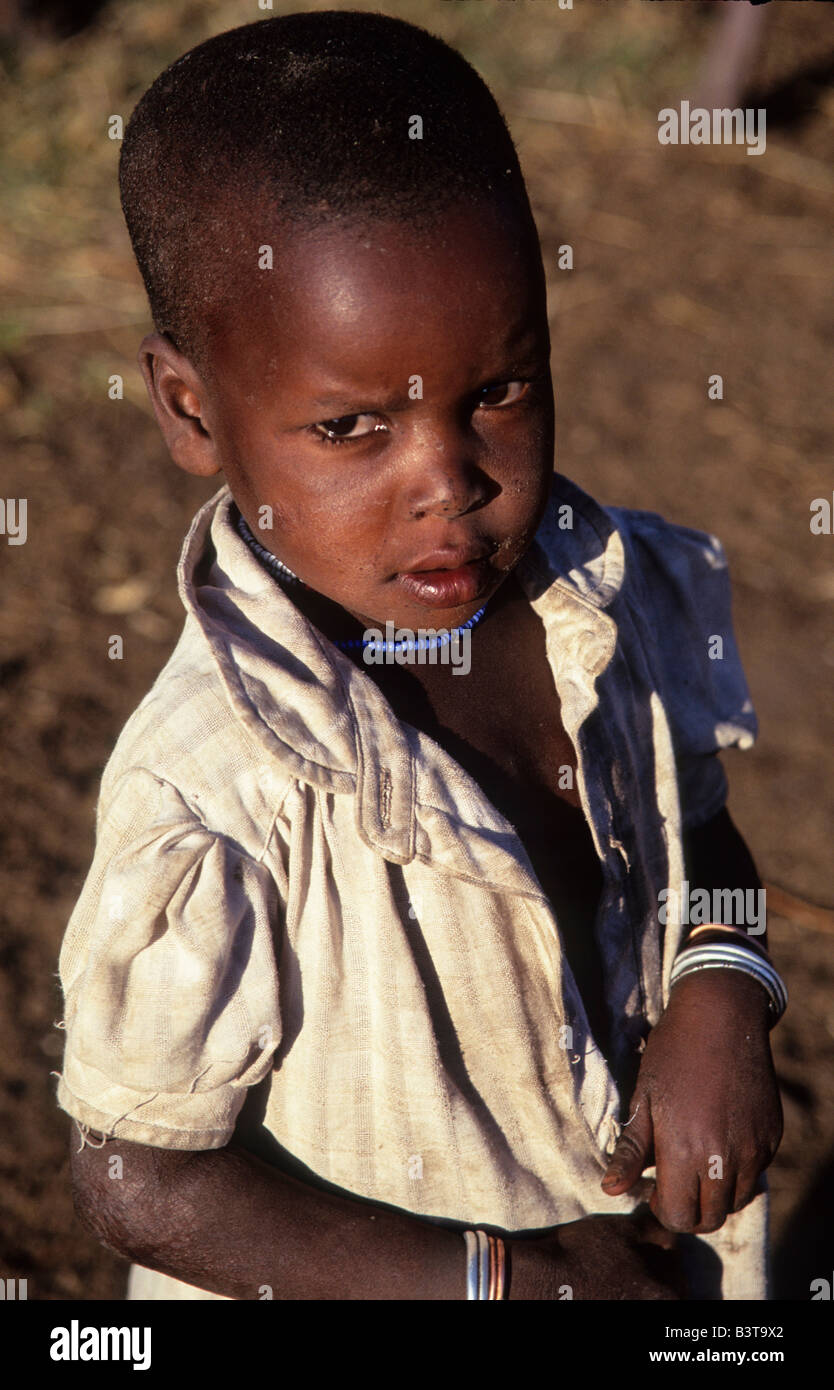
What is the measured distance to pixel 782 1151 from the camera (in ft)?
9.50

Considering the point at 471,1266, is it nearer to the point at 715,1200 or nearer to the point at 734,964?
the point at 715,1200

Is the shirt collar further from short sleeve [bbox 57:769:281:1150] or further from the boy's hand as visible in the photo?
the boy's hand

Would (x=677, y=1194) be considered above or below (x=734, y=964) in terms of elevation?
below

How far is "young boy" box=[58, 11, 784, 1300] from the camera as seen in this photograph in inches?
48.2

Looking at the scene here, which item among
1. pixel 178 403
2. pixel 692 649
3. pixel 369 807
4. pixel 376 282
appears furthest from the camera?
pixel 692 649

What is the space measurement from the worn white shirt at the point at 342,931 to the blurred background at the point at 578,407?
151cm

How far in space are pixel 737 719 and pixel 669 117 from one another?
5.06m

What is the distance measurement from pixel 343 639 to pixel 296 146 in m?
0.55

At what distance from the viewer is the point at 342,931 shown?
4.39 feet

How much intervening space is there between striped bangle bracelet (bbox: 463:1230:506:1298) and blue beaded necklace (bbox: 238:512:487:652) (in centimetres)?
68

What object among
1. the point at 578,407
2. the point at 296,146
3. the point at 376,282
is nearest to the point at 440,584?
the point at 376,282

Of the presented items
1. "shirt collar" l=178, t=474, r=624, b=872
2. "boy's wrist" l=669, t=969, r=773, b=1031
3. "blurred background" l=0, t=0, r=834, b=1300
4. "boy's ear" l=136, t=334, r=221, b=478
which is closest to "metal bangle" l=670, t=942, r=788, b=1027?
"boy's wrist" l=669, t=969, r=773, b=1031

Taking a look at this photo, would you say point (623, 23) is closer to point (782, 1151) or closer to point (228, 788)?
point (782, 1151)

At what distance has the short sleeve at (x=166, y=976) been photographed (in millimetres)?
1216
